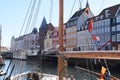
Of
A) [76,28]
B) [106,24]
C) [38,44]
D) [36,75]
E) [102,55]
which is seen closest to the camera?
[102,55]

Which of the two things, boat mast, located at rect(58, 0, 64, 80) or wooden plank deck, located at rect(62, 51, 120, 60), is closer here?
wooden plank deck, located at rect(62, 51, 120, 60)

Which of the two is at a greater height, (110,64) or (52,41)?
(52,41)

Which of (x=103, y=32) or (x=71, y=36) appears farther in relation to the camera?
(x=71, y=36)

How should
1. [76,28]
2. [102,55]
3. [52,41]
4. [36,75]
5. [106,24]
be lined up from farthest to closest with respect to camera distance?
[52,41] < [76,28] < [106,24] < [36,75] < [102,55]

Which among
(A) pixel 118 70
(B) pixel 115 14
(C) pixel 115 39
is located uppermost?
(B) pixel 115 14

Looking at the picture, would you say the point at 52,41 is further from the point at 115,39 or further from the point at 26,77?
the point at 26,77

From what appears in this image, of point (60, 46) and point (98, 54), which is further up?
point (60, 46)

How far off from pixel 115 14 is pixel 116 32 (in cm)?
440

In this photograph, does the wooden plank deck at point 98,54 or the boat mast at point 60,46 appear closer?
the wooden plank deck at point 98,54

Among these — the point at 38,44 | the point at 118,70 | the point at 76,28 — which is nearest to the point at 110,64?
the point at 118,70

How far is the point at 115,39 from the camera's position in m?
65.6

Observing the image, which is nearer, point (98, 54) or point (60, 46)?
point (98, 54)

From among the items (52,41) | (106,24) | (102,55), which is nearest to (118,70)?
(106,24)

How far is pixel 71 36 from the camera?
92188mm
